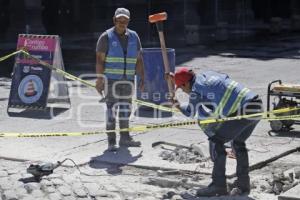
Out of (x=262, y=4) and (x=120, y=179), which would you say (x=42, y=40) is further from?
(x=262, y=4)

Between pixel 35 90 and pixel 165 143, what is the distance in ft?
12.6

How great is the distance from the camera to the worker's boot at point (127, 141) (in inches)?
380

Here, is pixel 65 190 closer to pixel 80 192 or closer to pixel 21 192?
pixel 80 192

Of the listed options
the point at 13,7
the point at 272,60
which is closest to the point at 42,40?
the point at 272,60

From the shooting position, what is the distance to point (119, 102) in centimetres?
962

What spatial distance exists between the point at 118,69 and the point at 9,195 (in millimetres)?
2740

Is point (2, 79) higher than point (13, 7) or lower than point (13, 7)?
lower

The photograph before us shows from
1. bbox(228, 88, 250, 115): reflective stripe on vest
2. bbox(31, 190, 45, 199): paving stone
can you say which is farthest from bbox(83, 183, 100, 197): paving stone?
bbox(228, 88, 250, 115): reflective stripe on vest

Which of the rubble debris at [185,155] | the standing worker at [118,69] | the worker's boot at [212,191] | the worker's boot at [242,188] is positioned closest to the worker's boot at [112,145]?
the standing worker at [118,69]

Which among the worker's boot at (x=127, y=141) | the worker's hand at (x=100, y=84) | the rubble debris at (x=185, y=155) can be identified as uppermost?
the worker's hand at (x=100, y=84)

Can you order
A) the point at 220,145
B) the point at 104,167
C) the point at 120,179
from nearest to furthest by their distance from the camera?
the point at 220,145, the point at 120,179, the point at 104,167

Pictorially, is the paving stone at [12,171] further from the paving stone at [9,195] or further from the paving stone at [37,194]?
the paving stone at [37,194]

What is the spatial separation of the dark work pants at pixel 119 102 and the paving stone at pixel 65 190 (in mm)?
1905

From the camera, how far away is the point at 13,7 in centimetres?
2544
